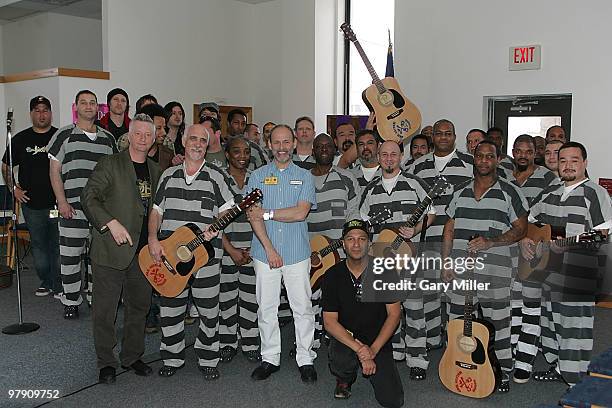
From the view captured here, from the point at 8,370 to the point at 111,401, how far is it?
984 millimetres

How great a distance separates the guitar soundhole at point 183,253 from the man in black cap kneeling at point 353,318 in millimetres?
868

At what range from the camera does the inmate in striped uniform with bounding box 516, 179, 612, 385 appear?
376cm

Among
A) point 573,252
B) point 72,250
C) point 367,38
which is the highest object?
point 367,38

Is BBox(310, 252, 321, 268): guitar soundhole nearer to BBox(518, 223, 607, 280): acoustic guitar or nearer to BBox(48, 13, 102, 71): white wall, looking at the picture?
BBox(518, 223, 607, 280): acoustic guitar

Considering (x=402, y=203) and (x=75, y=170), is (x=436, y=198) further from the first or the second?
(x=75, y=170)

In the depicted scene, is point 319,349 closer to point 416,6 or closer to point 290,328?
point 290,328

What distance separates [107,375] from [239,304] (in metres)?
1.01

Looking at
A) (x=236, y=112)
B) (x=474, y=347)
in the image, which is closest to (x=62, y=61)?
(x=236, y=112)

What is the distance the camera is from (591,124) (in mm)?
6531

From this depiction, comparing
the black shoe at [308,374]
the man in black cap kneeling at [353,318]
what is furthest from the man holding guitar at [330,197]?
the man in black cap kneeling at [353,318]

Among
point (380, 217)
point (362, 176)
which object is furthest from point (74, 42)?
point (380, 217)

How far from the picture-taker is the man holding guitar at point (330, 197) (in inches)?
180

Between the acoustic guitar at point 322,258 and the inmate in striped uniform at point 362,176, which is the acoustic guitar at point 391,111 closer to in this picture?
the inmate in striped uniform at point 362,176

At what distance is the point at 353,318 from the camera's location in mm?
3922
